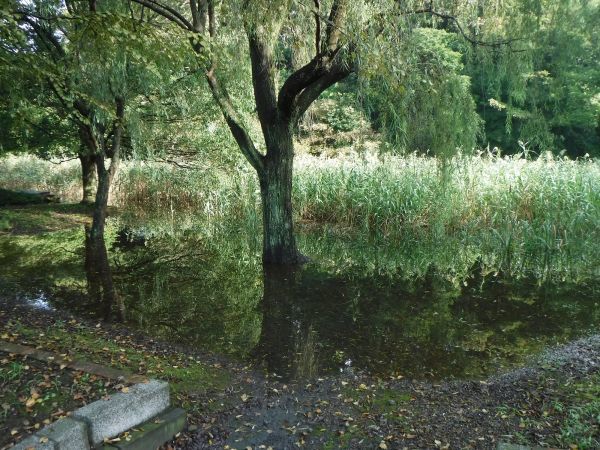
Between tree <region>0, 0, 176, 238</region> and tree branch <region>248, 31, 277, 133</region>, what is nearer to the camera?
tree <region>0, 0, 176, 238</region>

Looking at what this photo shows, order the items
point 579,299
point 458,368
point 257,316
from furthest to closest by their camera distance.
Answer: point 579,299
point 257,316
point 458,368

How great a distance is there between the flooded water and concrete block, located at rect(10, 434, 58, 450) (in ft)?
7.41

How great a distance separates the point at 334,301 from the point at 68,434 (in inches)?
176

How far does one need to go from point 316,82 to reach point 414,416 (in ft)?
17.0

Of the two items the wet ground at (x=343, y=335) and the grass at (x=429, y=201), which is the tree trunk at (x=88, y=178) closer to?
the grass at (x=429, y=201)

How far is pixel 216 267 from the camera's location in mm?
8953

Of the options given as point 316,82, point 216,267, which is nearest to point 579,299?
point 316,82

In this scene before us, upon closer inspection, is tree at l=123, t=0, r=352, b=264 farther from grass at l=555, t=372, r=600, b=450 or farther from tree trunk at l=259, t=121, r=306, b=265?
grass at l=555, t=372, r=600, b=450

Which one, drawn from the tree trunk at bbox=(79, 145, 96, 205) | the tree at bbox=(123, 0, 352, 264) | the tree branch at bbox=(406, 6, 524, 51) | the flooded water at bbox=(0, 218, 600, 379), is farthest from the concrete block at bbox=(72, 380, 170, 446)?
the tree trunk at bbox=(79, 145, 96, 205)

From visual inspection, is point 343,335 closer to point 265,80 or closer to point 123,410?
point 123,410

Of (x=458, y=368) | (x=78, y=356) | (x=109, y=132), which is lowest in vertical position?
(x=458, y=368)

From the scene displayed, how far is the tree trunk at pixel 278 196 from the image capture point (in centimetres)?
805

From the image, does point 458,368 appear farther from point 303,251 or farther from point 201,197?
point 201,197

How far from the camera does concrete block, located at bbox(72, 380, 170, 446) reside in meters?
2.94
